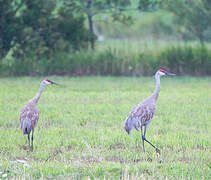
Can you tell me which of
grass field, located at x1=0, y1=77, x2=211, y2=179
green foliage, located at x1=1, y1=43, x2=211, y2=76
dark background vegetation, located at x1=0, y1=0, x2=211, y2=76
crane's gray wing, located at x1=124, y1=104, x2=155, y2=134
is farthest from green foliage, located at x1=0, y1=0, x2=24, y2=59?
crane's gray wing, located at x1=124, y1=104, x2=155, y2=134

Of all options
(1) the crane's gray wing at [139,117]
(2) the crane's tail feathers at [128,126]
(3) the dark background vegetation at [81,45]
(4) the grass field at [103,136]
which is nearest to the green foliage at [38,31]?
(3) the dark background vegetation at [81,45]

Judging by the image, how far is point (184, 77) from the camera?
664 inches

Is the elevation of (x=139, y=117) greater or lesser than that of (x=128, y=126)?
greater

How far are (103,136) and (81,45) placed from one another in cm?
1131

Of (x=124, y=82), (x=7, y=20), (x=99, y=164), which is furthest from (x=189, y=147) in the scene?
(x=7, y=20)

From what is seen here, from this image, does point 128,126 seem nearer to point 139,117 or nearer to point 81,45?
point 139,117

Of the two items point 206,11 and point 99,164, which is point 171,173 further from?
point 206,11

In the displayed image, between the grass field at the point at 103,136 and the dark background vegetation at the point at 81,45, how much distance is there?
3129 mm

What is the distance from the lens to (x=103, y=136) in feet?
26.6

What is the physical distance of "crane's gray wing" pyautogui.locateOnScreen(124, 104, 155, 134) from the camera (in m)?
7.52

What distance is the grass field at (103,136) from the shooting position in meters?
6.20

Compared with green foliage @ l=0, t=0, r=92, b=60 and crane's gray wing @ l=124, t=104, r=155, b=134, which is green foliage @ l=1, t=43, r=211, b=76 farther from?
crane's gray wing @ l=124, t=104, r=155, b=134

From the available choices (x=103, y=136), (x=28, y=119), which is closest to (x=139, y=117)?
(x=103, y=136)

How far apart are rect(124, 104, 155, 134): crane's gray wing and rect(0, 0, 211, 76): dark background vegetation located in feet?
30.6
